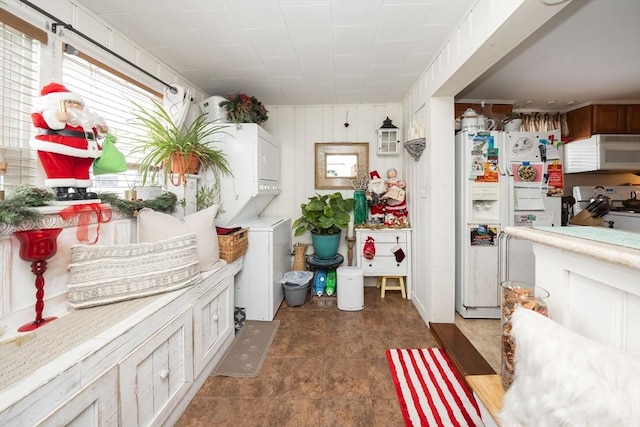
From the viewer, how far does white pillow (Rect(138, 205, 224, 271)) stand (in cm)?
155

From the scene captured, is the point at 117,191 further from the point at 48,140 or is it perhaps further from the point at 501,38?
the point at 501,38

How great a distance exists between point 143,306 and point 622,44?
3550mm

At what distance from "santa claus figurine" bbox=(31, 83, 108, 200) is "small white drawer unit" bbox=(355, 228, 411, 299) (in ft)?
7.61

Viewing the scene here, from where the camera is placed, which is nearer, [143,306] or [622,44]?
[143,306]

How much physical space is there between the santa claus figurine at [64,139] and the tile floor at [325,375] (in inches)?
52.9

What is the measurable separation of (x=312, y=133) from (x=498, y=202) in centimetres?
217

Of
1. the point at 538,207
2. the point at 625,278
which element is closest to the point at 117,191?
the point at 625,278

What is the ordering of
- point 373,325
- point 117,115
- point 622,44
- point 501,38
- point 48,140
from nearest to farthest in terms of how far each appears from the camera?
point 48,140 → point 501,38 → point 117,115 → point 622,44 → point 373,325

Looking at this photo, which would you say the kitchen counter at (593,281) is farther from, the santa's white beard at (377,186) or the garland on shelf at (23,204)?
the santa's white beard at (377,186)

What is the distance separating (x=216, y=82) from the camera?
2.56 meters

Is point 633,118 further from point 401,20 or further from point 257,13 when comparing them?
point 257,13

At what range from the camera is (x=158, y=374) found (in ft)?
4.04

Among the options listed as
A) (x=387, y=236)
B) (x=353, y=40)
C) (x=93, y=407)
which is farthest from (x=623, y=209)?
(x=93, y=407)

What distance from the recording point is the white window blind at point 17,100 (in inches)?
46.7
